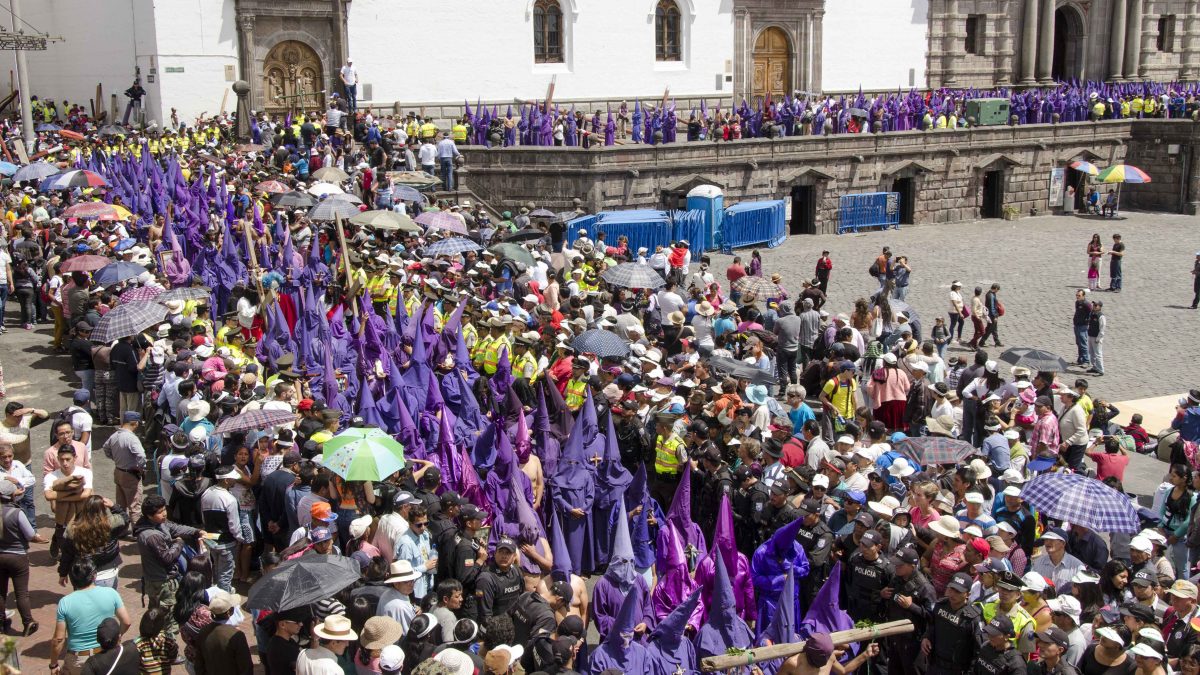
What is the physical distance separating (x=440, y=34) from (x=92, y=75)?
9.95m

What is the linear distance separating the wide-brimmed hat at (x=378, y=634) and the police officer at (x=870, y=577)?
3.44 metres

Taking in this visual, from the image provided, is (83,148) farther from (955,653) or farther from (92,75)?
(955,653)

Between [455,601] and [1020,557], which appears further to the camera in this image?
[1020,557]

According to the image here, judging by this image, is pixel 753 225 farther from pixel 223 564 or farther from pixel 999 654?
pixel 999 654

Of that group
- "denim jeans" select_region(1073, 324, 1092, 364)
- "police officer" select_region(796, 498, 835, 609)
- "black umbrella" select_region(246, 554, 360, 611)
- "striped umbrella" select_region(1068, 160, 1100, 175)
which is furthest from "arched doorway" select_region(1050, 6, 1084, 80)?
"black umbrella" select_region(246, 554, 360, 611)

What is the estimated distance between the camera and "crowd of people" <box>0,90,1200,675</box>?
825cm

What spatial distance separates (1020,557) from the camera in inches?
376

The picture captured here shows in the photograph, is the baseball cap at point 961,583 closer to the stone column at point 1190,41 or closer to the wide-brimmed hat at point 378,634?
the wide-brimmed hat at point 378,634

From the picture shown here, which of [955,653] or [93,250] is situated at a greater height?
[93,250]

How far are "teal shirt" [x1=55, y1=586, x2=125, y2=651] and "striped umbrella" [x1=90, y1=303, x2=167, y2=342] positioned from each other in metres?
5.51

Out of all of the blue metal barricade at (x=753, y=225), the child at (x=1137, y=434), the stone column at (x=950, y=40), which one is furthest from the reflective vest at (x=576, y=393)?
the stone column at (x=950, y=40)

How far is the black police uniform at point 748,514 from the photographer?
401 inches

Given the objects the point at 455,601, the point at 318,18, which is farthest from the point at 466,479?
the point at 318,18

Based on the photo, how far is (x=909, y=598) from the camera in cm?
882
